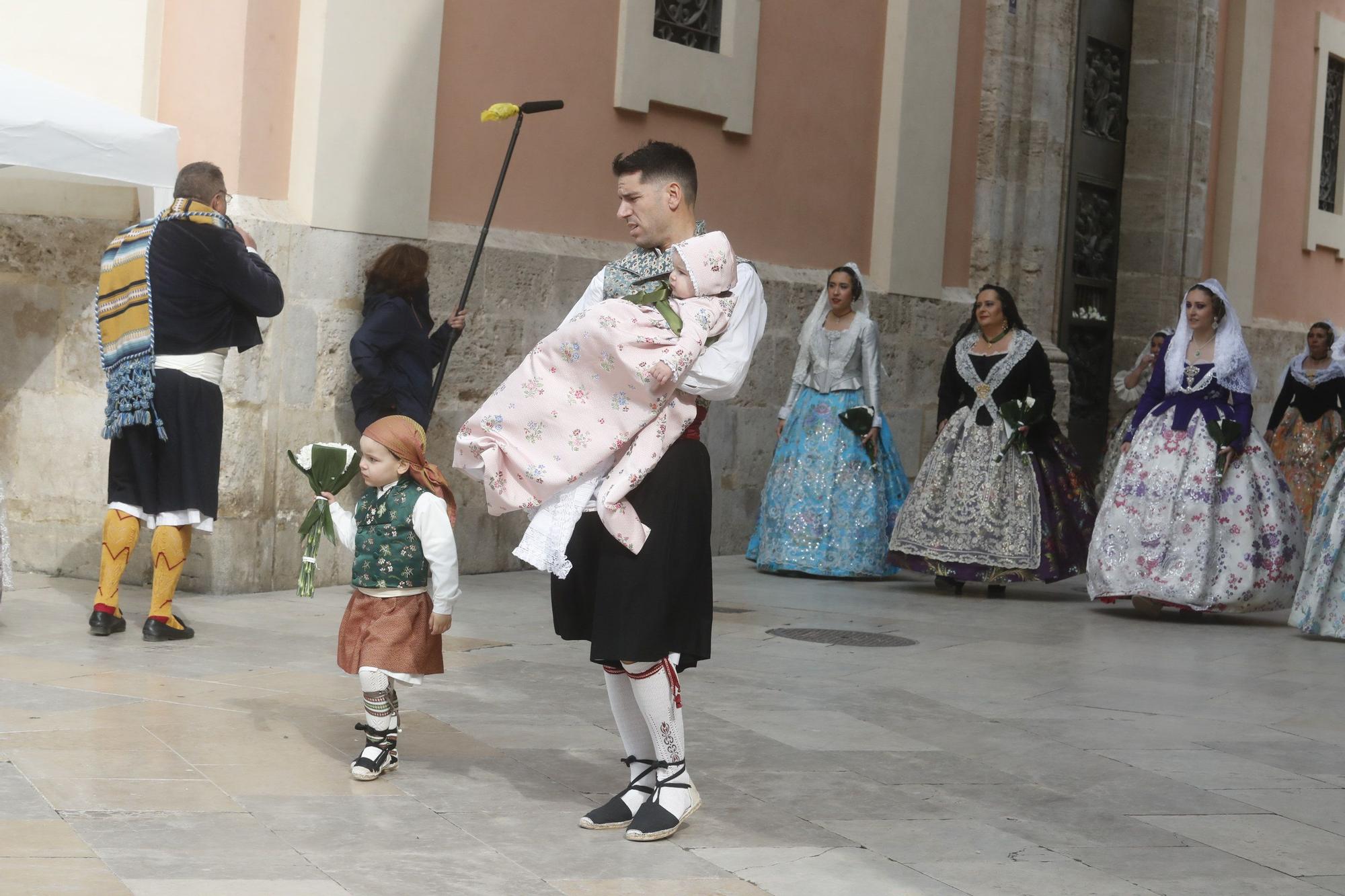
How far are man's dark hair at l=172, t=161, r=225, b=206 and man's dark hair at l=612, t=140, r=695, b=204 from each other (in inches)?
117

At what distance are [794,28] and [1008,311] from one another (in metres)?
2.98

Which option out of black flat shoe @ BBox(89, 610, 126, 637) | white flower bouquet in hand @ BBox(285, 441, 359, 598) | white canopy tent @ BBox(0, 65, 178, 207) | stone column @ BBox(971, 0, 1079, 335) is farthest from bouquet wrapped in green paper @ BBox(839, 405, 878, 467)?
white flower bouquet in hand @ BBox(285, 441, 359, 598)

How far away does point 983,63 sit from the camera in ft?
44.3

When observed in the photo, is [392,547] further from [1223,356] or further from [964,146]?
[964,146]

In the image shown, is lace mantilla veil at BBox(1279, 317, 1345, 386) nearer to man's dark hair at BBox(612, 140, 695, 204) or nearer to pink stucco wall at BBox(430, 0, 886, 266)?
pink stucco wall at BBox(430, 0, 886, 266)

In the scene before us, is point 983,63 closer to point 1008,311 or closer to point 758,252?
point 758,252

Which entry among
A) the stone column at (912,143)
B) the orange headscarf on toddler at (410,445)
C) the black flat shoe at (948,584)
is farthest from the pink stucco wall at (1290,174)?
the orange headscarf on toddler at (410,445)

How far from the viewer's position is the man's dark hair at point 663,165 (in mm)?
4539

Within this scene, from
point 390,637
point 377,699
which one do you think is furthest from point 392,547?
point 377,699

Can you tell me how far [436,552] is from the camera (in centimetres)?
482

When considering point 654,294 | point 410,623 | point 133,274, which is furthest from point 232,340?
point 654,294

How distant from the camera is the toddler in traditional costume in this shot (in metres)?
4.80

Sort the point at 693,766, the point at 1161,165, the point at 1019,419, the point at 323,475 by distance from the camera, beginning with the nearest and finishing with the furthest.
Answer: the point at 323,475 → the point at 693,766 → the point at 1019,419 → the point at 1161,165

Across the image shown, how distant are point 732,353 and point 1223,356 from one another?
5693 mm
